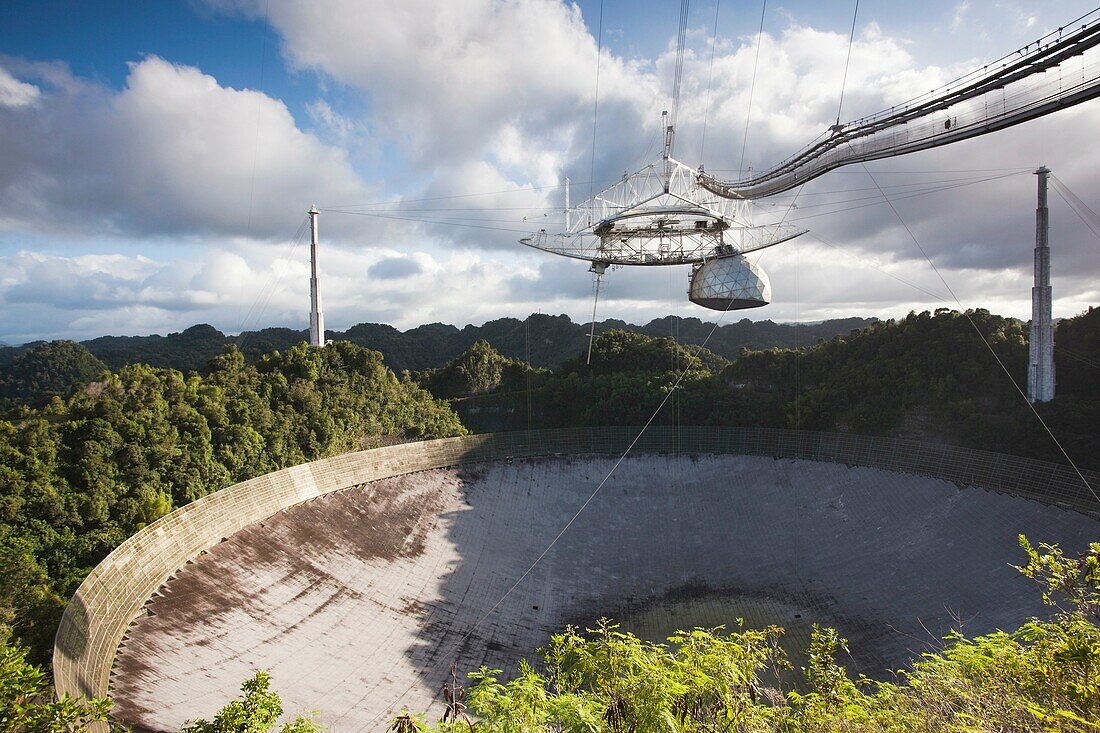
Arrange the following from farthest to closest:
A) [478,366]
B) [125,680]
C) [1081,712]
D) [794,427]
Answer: [478,366] → [794,427] → [125,680] → [1081,712]

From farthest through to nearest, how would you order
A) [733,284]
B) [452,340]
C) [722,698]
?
1. [452,340]
2. [733,284]
3. [722,698]

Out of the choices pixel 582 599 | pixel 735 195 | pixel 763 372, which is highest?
pixel 735 195

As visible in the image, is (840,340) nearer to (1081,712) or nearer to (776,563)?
(776,563)

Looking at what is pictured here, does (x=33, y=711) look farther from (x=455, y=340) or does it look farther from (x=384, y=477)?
(x=455, y=340)

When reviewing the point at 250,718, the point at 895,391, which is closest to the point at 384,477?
the point at 250,718

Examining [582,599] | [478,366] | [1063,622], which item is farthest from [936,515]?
[478,366]

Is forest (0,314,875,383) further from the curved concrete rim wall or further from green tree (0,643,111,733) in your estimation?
green tree (0,643,111,733)

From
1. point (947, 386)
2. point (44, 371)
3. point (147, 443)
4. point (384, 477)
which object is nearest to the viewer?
point (147, 443)

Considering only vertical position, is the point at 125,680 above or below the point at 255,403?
below
